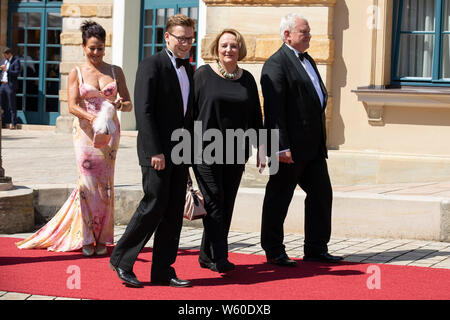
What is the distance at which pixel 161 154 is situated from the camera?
5457mm

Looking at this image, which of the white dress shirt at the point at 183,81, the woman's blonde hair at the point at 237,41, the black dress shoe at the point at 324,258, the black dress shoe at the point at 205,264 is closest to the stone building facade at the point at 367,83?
the black dress shoe at the point at 324,258

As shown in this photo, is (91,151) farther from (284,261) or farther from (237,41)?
(284,261)

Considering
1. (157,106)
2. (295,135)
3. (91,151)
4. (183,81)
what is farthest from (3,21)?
(157,106)

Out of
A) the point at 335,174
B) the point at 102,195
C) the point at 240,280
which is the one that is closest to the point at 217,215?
the point at 240,280

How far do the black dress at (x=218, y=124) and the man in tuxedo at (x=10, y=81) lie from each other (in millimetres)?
12045

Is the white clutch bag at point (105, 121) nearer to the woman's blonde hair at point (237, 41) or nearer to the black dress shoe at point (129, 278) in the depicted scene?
the woman's blonde hair at point (237, 41)

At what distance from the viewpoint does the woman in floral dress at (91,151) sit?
6.78 meters

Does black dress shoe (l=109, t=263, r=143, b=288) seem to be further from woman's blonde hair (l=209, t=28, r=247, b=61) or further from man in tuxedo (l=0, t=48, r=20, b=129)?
man in tuxedo (l=0, t=48, r=20, b=129)

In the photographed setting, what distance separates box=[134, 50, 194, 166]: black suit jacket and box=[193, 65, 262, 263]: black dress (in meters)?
0.41

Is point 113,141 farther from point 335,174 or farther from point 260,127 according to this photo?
point 335,174

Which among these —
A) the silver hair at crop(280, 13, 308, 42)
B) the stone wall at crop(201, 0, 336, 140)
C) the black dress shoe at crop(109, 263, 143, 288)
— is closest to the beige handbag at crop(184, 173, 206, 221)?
the black dress shoe at crop(109, 263, 143, 288)

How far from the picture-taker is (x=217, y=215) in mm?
6016
